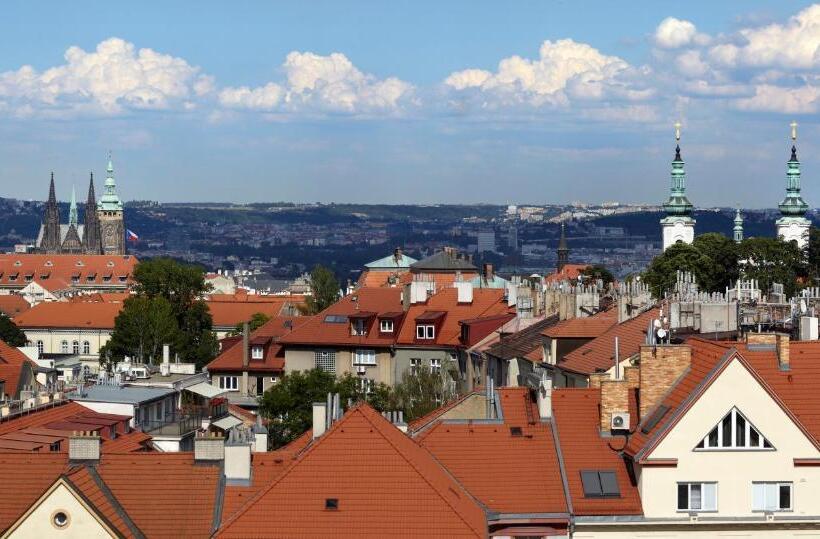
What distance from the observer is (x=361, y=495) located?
3147 cm

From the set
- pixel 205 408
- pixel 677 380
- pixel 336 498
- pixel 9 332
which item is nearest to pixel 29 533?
pixel 336 498

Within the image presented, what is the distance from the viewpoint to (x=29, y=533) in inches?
1252

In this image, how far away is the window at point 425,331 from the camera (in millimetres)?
90438

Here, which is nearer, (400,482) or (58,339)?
(400,482)

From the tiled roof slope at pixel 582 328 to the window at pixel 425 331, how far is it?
92.2 ft

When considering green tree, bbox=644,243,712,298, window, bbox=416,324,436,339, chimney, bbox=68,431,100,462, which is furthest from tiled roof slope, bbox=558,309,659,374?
green tree, bbox=644,243,712,298

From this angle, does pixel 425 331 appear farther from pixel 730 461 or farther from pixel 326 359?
pixel 730 461

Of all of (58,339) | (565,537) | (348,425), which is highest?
(348,425)

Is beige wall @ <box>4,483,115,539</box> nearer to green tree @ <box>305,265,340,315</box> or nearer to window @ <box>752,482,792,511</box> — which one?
window @ <box>752,482,792,511</box>

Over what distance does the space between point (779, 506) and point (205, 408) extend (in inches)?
1483

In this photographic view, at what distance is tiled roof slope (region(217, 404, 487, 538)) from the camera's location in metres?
30.9

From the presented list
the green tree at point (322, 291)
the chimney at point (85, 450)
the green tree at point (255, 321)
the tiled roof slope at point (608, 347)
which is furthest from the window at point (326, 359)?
the chimney at point (85, 450)

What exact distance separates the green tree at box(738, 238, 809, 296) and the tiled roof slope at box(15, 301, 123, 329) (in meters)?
56.0

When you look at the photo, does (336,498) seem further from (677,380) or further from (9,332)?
(9,332)
